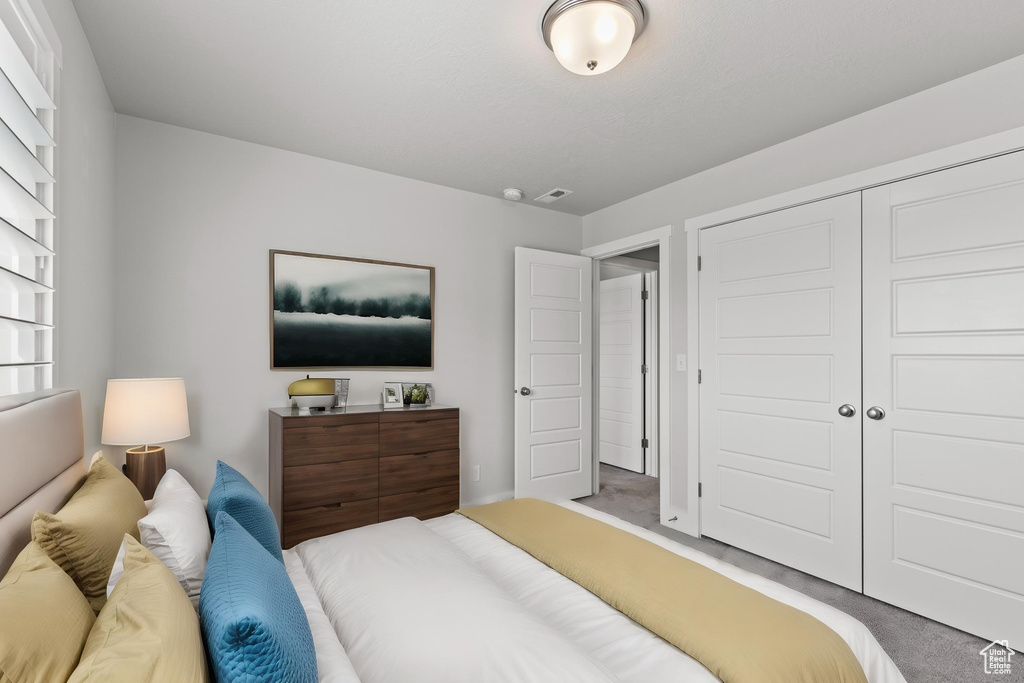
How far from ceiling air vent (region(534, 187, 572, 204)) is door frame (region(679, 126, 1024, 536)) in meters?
0.94

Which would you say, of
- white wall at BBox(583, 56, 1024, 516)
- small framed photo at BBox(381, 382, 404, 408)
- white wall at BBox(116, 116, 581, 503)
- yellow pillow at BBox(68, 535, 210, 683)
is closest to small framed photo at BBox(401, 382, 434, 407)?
small framed photo at BBox(381, 382, 404, 408)

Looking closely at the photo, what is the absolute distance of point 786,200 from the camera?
3023 mm

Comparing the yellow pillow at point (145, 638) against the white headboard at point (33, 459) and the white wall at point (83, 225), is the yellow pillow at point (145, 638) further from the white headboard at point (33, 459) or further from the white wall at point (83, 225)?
the white wall at point (83, 225)

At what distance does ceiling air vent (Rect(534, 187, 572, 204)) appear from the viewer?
3922 millimetres

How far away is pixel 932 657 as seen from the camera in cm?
211

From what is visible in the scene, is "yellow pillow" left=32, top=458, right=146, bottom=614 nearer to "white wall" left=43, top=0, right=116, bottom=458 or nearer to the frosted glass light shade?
"white wall" left=43, top=0, right=116, bottom=458

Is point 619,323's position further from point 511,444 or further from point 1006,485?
point 1006,485

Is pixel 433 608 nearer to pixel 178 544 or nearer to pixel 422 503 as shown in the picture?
pixel 178 544

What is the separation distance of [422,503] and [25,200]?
2510 millimetres

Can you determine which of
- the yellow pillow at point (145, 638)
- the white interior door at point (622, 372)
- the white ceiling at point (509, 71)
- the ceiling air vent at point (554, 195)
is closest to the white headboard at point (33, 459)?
the yellow pillow at point (145, 638)

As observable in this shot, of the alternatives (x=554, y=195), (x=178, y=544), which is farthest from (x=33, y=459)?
(x=554, y=195)

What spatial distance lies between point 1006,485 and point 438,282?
132 inches

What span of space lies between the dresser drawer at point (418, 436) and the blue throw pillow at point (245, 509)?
1532mm

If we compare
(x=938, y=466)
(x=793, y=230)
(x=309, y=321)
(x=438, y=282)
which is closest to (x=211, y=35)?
(x=309, y=321)
